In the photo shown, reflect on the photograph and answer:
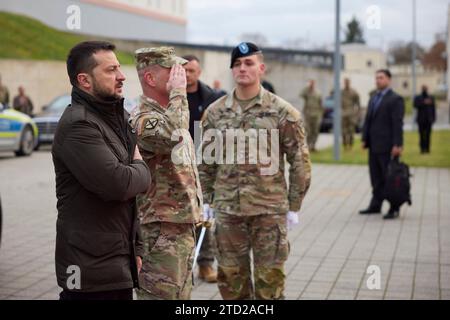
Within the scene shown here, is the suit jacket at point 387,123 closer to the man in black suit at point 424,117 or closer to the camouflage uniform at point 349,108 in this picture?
the man in black suit at point 424,117

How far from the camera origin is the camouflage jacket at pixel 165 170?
161 inches

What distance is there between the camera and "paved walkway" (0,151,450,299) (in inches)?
253

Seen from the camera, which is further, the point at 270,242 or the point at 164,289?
the point at 270,242

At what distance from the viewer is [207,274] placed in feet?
22.3

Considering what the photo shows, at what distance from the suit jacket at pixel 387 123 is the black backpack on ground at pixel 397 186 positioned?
392 millimetres

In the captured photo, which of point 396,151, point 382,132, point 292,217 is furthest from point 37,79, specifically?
point 292,217

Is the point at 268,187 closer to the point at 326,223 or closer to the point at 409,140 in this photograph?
the point at 326,223

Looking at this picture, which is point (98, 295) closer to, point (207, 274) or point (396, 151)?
point (207, 274)

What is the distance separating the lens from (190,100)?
269 inches

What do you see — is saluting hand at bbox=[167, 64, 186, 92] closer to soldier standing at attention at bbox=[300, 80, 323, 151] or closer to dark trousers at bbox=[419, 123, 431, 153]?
soldier standing at attention at bbox=[300, 80, 323, 151]

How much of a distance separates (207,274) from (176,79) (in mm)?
3163

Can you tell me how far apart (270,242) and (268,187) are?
1.34 ft

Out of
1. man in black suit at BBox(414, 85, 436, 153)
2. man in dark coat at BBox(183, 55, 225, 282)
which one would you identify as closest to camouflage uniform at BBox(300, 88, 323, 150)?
man in black suit at BBox(414, 85, 436, 153)
